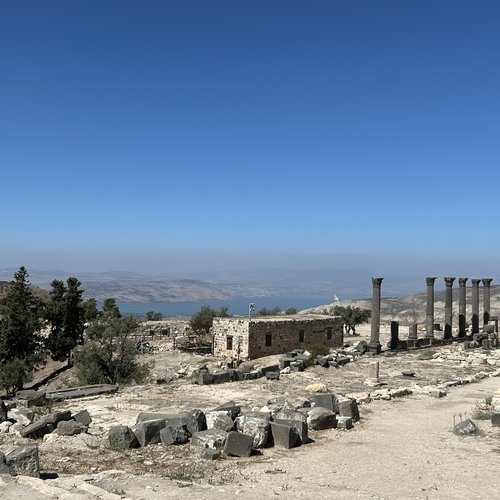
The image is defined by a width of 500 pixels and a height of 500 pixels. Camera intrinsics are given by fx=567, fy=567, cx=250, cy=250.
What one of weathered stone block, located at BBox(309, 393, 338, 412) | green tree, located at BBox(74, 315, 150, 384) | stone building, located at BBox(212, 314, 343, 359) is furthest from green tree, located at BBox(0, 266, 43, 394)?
weathered stone block, located at BBox(309, 393, 338, 412)

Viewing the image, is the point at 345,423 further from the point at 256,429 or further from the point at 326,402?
the point at 256,429

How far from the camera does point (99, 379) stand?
2361cm

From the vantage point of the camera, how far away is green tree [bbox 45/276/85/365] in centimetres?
4062

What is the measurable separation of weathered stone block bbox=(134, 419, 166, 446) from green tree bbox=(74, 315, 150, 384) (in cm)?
1154

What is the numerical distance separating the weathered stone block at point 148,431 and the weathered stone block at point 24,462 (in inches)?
127

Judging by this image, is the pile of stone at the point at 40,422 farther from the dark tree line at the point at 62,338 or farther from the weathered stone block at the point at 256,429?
the dark tree line at the point at 62,338

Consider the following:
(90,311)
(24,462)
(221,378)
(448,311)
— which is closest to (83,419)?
(24,462)

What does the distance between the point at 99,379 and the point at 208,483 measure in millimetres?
14863

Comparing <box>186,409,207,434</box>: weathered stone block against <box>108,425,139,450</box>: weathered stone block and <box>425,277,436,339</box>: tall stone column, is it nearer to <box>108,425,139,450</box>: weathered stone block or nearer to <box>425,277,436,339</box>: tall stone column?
<box>108,425,139,450</box>: weathered stone block

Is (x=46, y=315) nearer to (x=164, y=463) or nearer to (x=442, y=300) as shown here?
(x=164, y=463)

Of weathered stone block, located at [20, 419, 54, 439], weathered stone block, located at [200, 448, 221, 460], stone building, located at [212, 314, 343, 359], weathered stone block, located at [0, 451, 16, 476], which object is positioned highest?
weathered stone block, located at [0, 451, 16, 476]

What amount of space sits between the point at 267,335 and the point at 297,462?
27.8 m

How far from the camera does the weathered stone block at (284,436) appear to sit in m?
12.7

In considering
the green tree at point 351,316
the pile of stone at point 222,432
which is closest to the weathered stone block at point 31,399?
the pile of stone at point 222,432
